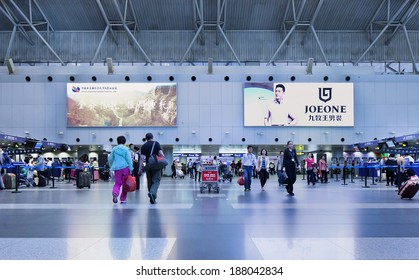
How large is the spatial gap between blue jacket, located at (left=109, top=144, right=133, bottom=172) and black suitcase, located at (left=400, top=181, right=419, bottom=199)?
23.9 feet

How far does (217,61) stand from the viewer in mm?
46219

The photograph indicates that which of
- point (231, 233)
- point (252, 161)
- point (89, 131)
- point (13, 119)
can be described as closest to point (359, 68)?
point (89, 131)

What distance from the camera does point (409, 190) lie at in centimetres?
1175

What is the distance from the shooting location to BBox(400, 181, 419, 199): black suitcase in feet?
38.3

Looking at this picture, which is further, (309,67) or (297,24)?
(297,24)

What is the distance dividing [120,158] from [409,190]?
759cm

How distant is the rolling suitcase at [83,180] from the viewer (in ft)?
62.0

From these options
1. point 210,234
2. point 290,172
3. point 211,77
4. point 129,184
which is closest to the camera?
point 210,234

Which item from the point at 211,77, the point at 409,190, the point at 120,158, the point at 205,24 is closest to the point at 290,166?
the point at 409,190

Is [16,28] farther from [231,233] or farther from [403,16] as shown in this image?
[231,233]

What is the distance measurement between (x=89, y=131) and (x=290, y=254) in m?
38.4

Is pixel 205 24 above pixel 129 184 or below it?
above

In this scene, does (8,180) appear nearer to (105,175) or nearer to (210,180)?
(210,180)

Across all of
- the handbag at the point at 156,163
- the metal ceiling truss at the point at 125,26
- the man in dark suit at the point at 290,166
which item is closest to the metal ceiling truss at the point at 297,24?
the metal ceiling truss at the point at 125,26
